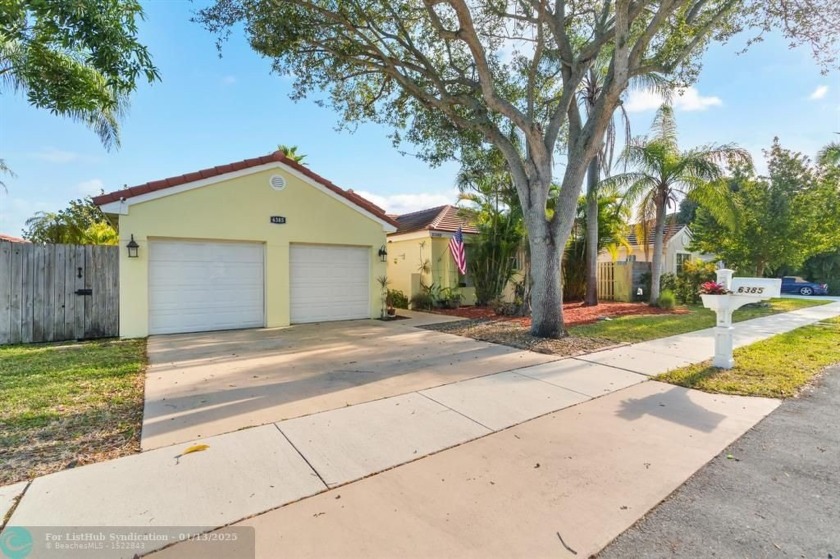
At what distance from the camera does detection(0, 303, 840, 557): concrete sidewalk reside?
7.88ft

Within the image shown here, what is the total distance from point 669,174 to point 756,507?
13.7 m

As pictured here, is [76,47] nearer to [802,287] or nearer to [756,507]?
[756,507]

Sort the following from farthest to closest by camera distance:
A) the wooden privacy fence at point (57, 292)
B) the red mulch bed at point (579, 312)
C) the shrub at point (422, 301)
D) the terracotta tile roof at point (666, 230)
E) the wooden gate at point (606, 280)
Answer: the wooden gate at point (606, 280), the terracotta tile roof at point (666, 230), the shrub at point (422, 301), the red mulch bed at point (579, 312), the wooden privacy fence at point (57, 292)

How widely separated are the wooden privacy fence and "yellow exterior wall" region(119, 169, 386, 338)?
22.0 inches

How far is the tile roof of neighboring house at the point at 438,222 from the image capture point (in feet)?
49.7

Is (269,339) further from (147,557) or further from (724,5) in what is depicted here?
(724,5)

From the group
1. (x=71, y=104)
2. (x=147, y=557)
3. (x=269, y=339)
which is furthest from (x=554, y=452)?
(x=71, y=104)

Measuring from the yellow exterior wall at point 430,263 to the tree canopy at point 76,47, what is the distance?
1065 centimetres

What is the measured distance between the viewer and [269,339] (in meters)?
8.41

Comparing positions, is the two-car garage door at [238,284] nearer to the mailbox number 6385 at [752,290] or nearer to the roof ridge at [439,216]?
the roof ridge at [439,216]

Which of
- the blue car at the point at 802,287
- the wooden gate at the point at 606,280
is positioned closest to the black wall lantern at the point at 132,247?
the wooden gate at the point at 606,280

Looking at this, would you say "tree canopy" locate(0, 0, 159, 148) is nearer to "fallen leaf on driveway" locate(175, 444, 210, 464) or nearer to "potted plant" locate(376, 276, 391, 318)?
"fallen leaf on driveway" locate(175, 444, 210, 464)

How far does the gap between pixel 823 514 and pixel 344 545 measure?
308cm

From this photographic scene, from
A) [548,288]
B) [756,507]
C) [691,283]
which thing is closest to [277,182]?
[548,288]
